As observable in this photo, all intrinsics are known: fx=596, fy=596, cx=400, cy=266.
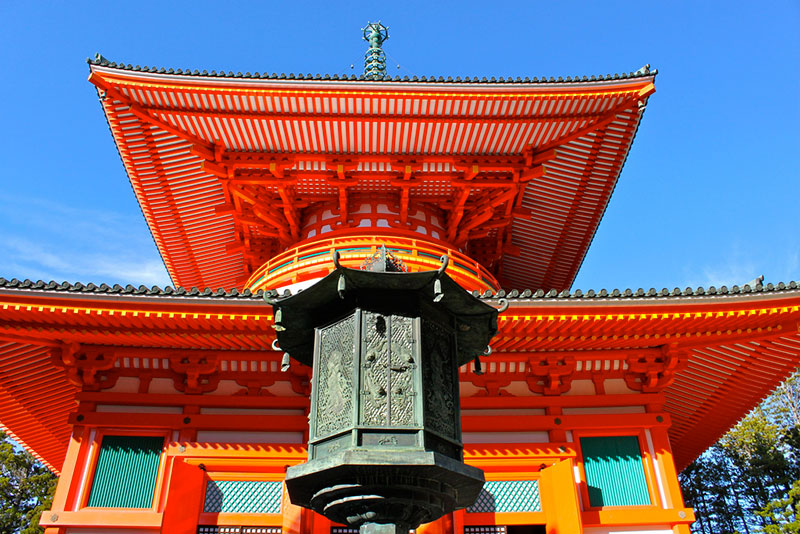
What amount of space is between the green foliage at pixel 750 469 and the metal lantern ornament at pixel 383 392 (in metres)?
23.4

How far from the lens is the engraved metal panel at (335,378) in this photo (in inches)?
175

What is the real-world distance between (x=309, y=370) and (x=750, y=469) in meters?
23.9

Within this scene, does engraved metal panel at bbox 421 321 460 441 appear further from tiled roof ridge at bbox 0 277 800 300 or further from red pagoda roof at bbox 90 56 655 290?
red pagoda roof at bbox 90 56 655 290

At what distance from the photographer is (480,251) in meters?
14.4

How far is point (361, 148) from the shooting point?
1227cm

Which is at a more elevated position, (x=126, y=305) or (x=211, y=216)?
(x=211, y=216)

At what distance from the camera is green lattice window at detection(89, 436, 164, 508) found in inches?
316

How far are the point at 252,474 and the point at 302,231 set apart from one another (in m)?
6.19

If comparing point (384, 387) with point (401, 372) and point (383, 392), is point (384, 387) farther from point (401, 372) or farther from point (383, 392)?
point (401, 372)

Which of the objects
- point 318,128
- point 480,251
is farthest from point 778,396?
point 318,128

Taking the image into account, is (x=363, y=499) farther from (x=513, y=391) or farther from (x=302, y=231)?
(x=302, y=231)

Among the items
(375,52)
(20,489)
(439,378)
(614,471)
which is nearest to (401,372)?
(439,378)

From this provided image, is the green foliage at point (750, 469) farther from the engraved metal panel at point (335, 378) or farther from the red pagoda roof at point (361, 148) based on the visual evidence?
the engraved metal panel at point (335, 378)

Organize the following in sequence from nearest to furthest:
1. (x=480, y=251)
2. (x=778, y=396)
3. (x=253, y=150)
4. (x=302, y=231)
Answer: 1. (x=253, y=150)
2. (x=302, y=231)
3. (x=480, y=251)
4. (x=778, y=396)
